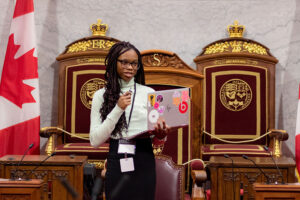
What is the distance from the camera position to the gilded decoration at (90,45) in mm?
3992

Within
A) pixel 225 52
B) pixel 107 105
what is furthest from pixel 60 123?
pixel 107 105

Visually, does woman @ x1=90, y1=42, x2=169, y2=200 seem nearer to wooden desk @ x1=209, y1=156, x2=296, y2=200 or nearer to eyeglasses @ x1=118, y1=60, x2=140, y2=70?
eyeglasses @ x1=118, y1=60, x2=140, y2=70

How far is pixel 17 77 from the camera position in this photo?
383 cm

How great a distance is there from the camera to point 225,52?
3.92 meters

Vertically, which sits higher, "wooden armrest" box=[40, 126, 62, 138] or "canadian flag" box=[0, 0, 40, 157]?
"canadian flag" box=[0, 0, 40, 157]

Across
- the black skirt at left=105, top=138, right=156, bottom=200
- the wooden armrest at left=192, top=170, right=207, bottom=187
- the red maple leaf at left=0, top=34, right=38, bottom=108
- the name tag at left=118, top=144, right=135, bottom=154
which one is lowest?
the wooden armrest at left=192, top=170, right=207, bottom=187

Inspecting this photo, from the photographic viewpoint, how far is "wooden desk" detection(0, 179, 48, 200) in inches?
90.6

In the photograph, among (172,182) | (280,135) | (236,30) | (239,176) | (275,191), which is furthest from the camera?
(236,30)

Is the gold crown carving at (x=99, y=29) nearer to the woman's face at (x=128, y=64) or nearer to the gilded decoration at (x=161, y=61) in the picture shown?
the gilded decoration at (x=161, y=61)

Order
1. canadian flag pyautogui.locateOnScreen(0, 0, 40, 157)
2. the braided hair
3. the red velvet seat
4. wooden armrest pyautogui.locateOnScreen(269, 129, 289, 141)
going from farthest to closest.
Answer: canadian flag pyautogui.locateOnScreen(0, 0, 40, 157), wooden armrest pyautogui.locateOnScreen(269, 129, 289, 141), the red velvet seat, the braided hair

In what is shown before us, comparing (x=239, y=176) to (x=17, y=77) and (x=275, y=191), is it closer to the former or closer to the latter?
(x=275, y=191)

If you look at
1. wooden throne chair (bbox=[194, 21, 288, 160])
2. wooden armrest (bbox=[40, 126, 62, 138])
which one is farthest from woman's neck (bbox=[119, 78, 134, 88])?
wooden throne chair (bbox=[194, 21, 288, 160])

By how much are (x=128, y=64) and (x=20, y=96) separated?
2.26 meters

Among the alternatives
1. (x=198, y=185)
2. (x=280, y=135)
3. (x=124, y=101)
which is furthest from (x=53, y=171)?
(x=280, y=135)
